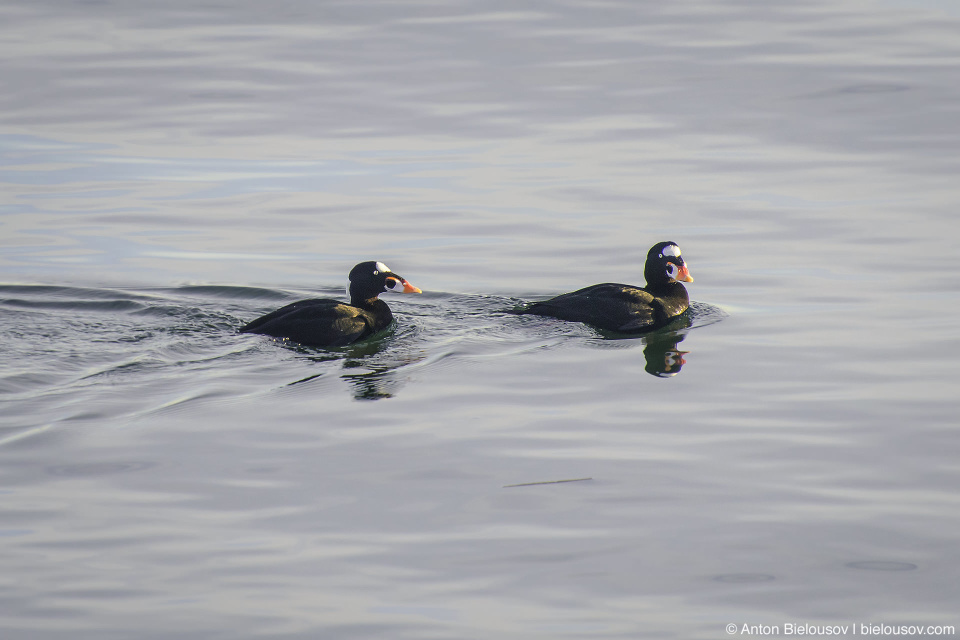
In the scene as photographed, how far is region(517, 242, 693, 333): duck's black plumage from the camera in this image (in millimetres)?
10695

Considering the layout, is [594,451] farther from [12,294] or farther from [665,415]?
[12,294]

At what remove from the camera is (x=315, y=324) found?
10.3 m

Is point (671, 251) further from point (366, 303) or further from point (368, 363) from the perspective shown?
point (368, 363)

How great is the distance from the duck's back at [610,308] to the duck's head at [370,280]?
3.89 ft

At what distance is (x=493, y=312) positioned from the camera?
36.6 feet

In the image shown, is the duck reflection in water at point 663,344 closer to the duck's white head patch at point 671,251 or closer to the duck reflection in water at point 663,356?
the duck reflection in water at point 663,356

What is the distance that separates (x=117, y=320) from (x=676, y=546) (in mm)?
6308

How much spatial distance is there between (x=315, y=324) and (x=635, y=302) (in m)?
2.65

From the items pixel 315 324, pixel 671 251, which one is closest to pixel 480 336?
pixel 315 324

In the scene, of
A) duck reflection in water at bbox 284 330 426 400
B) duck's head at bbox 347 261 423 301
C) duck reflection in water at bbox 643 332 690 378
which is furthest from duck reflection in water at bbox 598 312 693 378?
duck's head at bbox 347 261 423 301

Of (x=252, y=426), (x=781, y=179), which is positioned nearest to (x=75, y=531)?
(x=252, y=426)

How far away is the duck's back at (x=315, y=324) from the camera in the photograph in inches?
405

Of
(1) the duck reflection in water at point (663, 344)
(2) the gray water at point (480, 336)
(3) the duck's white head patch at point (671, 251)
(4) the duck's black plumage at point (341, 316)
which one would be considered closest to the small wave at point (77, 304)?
(2) the gray water at point (480, 336)

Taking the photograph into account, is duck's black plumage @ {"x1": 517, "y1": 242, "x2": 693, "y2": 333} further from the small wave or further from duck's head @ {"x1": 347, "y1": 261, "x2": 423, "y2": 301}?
the small wave
